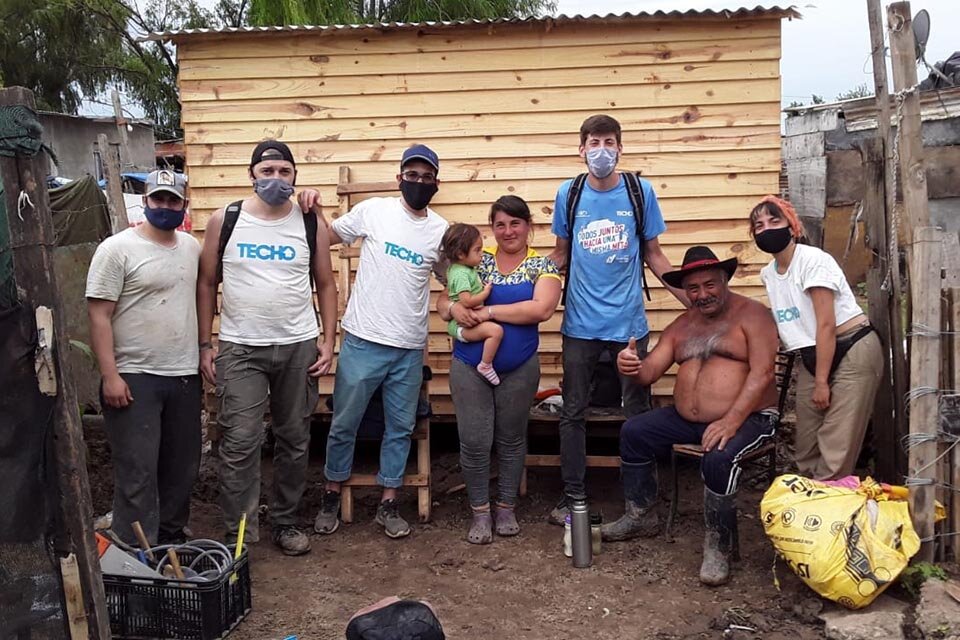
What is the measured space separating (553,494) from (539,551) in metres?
1.00

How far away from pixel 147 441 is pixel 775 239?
333cm

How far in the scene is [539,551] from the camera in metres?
4.94

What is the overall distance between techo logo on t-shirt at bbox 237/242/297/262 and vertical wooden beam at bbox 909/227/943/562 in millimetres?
3106

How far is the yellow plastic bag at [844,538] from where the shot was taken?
3.93 meters

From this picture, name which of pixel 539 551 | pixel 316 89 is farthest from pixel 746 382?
pixel 316 89

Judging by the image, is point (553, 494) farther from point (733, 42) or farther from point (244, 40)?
point (244, 40)

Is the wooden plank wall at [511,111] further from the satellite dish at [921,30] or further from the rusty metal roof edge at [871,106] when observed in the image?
the rusty metal roof edge at [871,106]

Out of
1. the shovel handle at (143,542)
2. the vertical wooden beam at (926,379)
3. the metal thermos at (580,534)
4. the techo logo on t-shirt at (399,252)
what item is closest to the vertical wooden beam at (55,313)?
the shovel handle at (143,542)

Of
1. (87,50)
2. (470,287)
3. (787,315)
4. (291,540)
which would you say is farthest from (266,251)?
(87,50)

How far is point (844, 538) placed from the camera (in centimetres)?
395

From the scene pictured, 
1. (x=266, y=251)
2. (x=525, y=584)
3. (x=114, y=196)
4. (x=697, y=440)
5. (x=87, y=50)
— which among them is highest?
(x=87, y=50)

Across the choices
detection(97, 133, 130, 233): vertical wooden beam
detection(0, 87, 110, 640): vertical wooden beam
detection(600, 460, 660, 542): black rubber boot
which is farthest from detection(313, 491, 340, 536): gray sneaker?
detection(97, 133, 130, 233): vertical wooden beam

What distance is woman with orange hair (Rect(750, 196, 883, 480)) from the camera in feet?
14.7

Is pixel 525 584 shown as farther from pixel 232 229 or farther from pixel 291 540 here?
pixel 232 229
